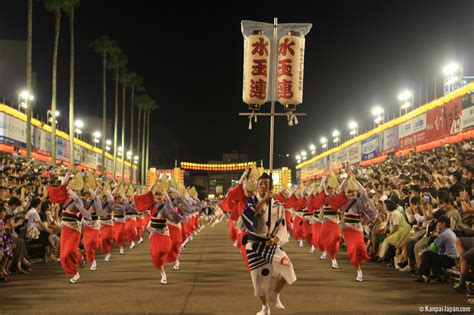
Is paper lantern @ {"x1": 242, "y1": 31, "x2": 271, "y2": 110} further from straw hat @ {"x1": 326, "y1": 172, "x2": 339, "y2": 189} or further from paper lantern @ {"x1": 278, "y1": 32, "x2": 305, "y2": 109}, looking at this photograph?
straw hat @ {"x1": 326, "y1": 172, "x2": 339, "y2": 189}

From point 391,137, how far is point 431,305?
2937 centimetres

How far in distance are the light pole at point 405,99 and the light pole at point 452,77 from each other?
477cm

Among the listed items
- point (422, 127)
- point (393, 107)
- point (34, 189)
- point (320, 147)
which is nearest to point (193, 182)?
point (320, 147)

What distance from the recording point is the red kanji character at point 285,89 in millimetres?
11758

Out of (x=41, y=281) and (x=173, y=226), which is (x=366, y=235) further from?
(x=41, y=281)

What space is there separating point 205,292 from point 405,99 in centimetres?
3257

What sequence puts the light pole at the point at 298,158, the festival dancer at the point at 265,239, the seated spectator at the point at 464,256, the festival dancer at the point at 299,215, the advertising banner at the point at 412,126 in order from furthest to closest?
the light pole at the point at 298,158, the advertising banner at the point at 412,126, the festival dancer at the point at 299,215, the seated spectator at the point at 464,256, the festival dancer at the point at 265,239

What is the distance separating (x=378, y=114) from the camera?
1884 inches

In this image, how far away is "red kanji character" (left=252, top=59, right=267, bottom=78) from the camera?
11.7 m

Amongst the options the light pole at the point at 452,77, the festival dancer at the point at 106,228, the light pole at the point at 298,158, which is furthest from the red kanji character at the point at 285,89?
the light pole at the point at 298,158

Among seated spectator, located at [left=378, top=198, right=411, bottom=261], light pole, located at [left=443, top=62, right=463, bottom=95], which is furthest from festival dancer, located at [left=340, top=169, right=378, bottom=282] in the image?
light pole, located at [left=443, top=62, right=463, bottom=95]

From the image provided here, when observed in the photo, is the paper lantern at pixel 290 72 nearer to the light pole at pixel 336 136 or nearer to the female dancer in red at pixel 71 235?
the female dancer in red at pixel 71 235

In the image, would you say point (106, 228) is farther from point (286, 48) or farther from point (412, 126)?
point (412, 126)

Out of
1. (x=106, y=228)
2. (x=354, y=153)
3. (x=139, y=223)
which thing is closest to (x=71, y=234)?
(x=106, y=228)
